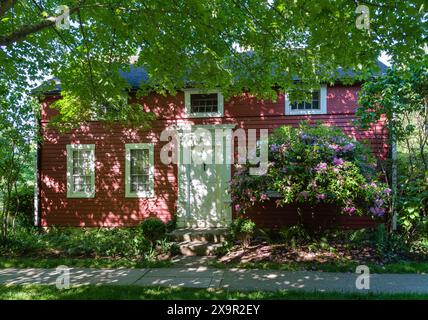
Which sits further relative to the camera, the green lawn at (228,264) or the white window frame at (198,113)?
the white window frame at (198,113)

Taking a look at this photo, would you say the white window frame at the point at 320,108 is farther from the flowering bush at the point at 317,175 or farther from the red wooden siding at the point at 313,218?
the red wooden siding at the point at 313,218

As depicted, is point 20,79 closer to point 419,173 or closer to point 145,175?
point 145,175

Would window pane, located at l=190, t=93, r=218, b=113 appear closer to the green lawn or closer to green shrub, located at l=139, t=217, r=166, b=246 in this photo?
green shrub, located at l=139, t=217, r=166, b=246

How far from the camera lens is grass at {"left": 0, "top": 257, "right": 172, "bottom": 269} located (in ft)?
20.6

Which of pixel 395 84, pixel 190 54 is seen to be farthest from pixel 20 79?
pixel 395 84

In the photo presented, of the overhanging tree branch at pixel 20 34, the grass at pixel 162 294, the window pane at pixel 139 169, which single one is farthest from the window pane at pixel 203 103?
the grass at pixel 162 294

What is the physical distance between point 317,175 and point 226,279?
2.91 m

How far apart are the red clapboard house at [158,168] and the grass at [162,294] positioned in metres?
4.02

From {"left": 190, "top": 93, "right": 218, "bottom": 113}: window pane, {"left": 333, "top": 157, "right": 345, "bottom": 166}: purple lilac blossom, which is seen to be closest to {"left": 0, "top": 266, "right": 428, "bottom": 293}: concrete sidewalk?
{"left": 333, "top": 157, "right": 345, "bottom": 166}: purple lilac blossom

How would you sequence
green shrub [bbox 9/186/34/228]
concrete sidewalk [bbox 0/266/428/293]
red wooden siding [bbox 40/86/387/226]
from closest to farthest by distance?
concrete sidewalk [bbox 0/266/428/293] < red wooden siding [bbox 40/86/387/226] < green shrub [bbox 9/186/34/228]

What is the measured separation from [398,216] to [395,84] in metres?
3.19

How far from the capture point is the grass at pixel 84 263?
6.27m

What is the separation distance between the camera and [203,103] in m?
9.38

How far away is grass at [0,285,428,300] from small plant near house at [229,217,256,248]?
8.66 ft
